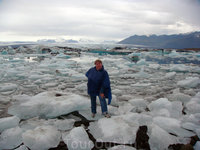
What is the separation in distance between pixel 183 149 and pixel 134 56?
18563 mm

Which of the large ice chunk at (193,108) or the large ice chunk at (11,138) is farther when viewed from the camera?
the large ice chunk at (193,108)

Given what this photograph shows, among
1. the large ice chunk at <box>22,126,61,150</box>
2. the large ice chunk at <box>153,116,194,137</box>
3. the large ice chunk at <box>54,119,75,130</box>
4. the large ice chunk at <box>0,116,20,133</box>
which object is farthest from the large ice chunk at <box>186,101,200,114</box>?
the large ice chunk at <box>0,116,20,133</box>

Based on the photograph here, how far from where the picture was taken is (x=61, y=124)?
102 inches

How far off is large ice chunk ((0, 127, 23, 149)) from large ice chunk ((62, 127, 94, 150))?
0.71 metres

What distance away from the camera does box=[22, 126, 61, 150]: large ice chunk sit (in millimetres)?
1993

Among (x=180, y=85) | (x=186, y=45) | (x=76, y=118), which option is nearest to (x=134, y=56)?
(x=180, y=85)

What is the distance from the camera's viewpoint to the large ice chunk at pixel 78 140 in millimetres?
2021

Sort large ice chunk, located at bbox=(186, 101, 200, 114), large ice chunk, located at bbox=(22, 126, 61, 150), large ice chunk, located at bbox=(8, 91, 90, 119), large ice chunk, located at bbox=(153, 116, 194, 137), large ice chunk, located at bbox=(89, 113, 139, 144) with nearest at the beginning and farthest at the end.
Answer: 1. large ice chunk, located at bbox=(22, 126, 61, 150)
2. large ice chunk, located at bbox=(89, 113, 139, 144)
3. large ice chunk, located at bbox=(153, 116, 194, 137)
4. large ice chunk, located at bbox=(8, 91, 90, 119)
5. large ice chunk, located at bbox=(186, 101, 200, 114)

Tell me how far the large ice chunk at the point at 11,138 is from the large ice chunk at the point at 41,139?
190 mm

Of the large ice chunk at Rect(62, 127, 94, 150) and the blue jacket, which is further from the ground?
the blue jacket

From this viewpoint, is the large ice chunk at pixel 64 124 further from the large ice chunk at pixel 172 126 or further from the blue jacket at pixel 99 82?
the large ice chunk at pixel 172 126

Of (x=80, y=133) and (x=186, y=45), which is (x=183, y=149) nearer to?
(x=80, y=133)

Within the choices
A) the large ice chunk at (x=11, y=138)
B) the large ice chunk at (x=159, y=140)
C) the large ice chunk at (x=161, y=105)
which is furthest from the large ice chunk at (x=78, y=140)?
the large ice chunk at (x=161, y=105)

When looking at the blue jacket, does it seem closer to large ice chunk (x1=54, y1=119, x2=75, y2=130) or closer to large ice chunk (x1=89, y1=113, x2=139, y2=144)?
large ice chunk (x1=89, y1=113, x2=139, y2=144)
